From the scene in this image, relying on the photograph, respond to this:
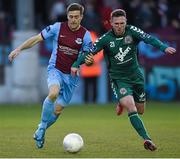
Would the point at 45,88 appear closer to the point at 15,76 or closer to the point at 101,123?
the point at 15,76

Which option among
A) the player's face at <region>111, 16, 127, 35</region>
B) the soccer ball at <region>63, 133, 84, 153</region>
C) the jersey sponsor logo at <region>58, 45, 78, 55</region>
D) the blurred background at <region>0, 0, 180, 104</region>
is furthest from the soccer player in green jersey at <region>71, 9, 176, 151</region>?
the blurred background at <region>0, 0, 180, 104</region>

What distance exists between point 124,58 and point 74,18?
1060 millimetres

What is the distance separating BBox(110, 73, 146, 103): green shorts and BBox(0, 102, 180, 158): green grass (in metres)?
0.81

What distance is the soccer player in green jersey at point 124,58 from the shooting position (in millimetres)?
13086

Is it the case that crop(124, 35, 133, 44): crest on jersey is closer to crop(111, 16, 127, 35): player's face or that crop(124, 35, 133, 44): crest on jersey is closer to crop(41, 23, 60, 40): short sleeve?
crop(111, 16, 127, 35): player's face

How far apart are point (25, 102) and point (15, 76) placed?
0.85 m

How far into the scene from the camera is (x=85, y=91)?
970 inches

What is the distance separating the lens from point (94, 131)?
16.5 m

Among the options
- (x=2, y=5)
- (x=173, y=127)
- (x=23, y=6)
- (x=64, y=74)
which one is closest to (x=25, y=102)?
(x=23, y=6)

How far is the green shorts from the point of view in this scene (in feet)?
43.6

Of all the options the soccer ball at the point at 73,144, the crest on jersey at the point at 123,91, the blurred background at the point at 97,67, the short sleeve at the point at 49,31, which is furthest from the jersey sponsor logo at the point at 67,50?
the blurred background at the point at 97,67

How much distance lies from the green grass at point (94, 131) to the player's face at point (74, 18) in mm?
1977

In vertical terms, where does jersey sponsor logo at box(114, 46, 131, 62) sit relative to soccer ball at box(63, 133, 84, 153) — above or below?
above

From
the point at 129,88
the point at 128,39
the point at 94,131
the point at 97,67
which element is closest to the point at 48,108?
the point at 129,88
